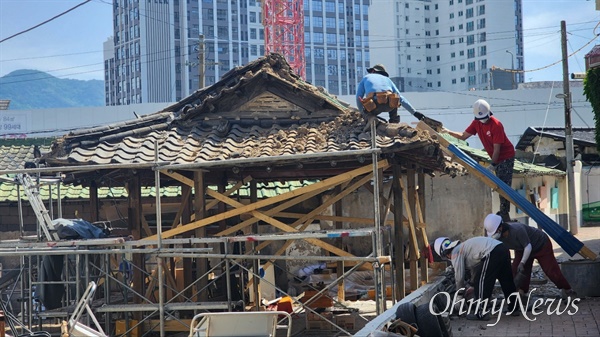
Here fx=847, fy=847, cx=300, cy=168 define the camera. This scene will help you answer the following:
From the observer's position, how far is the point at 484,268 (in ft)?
34.5

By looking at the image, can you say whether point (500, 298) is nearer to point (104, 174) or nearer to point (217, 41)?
point (104, 174)

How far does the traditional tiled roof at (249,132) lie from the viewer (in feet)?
42.7

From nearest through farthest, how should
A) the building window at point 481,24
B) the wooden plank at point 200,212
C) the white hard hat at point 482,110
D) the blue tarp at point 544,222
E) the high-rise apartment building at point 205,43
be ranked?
the blue tarp at point 544,222 → the white hard hat at point 482,110 → the wooden plank at point 200,212 → the building window at point 481,24 → the high-rise apartment building at point 205,43

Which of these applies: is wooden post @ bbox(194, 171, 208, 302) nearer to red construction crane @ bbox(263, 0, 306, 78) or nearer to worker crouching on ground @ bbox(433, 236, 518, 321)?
worker crouching on ground @ bbox(433, 236, 518, 321)

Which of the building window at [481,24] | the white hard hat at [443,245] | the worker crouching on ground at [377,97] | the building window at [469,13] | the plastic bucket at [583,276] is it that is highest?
the building window at [469,13]

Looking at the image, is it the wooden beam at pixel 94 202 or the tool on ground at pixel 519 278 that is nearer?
the tool on ground at pixel 519 278

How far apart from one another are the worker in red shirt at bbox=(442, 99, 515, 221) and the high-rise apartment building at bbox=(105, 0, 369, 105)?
93518 mm

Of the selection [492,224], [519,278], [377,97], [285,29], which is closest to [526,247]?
[519,278]

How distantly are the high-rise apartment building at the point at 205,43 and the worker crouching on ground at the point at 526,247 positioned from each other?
315 ft

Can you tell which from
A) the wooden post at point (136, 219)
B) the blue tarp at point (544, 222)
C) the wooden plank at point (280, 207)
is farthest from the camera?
the wooden post at point (136, 219)

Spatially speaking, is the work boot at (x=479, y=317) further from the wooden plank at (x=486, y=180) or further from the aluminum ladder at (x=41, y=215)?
the aluminum ladder at (x=41, y=215)

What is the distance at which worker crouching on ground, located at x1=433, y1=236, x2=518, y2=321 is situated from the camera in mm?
10516

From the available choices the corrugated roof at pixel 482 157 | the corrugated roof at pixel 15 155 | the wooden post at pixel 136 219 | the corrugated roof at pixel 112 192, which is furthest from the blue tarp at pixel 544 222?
the corrugated roof at pixel 15 155

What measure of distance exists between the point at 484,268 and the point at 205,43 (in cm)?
11221
